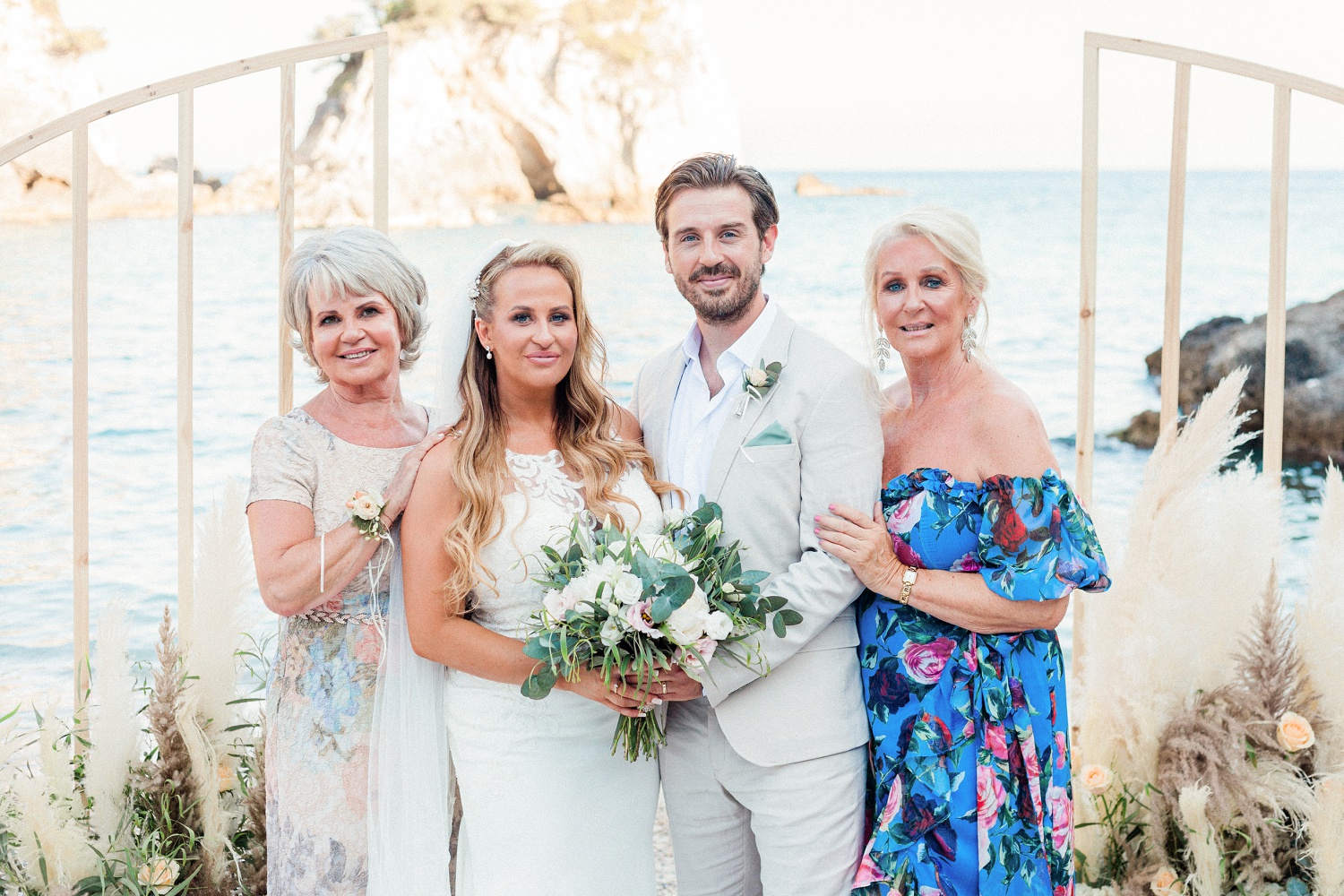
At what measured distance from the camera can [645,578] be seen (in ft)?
8.36

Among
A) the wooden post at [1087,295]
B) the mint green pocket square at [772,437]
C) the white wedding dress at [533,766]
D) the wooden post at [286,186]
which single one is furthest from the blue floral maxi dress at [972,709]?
the wooden post at [286,186]

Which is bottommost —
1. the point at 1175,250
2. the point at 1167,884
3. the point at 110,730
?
the point at 1167,884

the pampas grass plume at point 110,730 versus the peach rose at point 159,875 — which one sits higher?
the pampas grass plume at point 110,730

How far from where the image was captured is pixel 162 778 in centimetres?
377

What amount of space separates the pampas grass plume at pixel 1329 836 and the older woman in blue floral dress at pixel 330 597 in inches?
114

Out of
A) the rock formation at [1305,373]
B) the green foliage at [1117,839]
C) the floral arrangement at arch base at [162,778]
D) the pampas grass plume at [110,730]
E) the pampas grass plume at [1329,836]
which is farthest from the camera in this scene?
the rock formation at [1305,373]

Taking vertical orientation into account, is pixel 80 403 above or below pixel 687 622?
above

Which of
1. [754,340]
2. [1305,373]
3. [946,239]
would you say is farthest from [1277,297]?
[1305,373]

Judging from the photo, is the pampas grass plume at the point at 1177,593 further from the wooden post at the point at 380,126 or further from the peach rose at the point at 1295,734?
the wooden post at the point at 380,126

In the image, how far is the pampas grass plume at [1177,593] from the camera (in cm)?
390

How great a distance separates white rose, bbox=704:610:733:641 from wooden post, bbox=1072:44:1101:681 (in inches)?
80.1

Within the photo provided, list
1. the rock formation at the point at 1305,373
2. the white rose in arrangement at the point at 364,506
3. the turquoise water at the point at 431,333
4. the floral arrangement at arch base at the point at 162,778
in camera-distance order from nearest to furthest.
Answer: the white rose in arrangement at the point at 364,506
the floral arrangement at arch base at the point at 162,778
the turquoise water at the point at 431,333
the rock formation at the point at 1305,373

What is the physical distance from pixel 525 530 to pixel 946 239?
1.38 m

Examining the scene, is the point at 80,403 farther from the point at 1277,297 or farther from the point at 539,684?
the point at 1277,297
